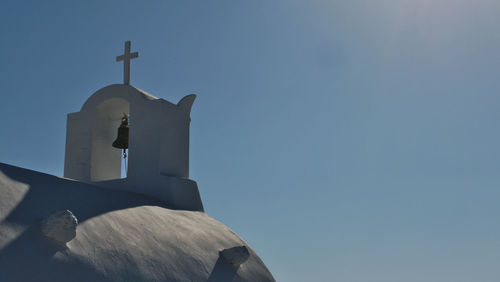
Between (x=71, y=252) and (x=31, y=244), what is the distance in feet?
1.21

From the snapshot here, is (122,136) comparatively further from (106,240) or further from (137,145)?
(106,240)

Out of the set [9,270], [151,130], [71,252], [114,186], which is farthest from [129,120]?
[9,270]

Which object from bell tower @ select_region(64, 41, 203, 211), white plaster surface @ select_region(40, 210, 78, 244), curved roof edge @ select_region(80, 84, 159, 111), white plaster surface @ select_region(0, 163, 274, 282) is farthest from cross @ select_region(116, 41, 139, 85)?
white plaster surface @ select_region(40, 210, 78, 244)

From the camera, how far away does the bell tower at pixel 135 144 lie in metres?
8.36

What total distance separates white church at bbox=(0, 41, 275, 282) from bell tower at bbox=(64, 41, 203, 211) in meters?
0.02

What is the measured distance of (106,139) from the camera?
9.17 meters

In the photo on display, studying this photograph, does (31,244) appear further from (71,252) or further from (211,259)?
(211,259)

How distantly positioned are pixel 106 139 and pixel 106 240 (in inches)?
162

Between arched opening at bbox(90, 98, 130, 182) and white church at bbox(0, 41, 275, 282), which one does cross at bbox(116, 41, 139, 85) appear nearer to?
white church at bbox(0, 41, 275, 282)

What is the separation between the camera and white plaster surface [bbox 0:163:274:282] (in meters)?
4.49

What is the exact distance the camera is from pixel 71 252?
187 inches

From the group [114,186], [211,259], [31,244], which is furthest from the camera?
[114,186]

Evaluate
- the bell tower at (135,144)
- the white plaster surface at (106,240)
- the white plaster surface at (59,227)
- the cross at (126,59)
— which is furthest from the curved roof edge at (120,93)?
the white plaster surface at (59,227)

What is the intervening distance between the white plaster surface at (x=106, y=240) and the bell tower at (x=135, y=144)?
2.17ft
